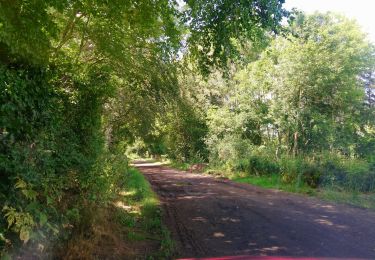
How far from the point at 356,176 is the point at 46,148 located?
15.6m

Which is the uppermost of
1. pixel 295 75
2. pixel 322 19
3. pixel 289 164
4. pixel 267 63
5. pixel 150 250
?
pixel 322 19

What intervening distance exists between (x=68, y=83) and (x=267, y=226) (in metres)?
6.77

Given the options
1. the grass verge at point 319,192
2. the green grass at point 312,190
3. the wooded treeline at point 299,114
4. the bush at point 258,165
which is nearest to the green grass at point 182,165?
the wooded treeline at point 299,114

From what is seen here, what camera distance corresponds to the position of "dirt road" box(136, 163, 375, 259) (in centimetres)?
777

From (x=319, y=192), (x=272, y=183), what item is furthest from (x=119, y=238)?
(x=272, y=183)

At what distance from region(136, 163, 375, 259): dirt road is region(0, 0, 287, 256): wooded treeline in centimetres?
270

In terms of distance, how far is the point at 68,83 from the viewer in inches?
287

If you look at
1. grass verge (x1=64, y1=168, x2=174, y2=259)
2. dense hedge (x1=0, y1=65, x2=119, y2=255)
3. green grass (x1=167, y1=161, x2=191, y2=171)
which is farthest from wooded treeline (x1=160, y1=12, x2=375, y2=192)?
dense hedge (x1=0, y1=65, x2=119, y2=255)

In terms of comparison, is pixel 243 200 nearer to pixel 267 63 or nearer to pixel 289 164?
pixel 289 164

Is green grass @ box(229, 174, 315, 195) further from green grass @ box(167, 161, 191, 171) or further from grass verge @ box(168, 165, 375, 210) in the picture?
green grass @ box(167, 161, 191, 171)

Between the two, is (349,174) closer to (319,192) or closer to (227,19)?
(319,192)

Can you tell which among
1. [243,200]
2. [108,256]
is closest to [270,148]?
[243,200]

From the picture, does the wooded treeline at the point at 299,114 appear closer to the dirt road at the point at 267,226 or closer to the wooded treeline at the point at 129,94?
the wooded treeline at the point at 129,94

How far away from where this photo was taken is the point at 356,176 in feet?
55.8
